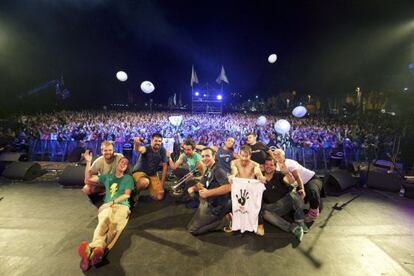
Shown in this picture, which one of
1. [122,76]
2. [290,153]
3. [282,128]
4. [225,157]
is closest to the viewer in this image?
[225,157]

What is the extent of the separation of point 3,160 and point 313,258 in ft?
31.7

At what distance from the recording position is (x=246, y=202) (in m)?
4.24

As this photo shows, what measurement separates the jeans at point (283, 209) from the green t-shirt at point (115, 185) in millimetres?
2712

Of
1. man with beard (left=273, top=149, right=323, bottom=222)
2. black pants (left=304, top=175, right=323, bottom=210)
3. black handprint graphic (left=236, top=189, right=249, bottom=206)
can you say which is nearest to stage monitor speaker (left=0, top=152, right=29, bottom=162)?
black handprint graphic (left=236, top=189, right=249, bottom=206)

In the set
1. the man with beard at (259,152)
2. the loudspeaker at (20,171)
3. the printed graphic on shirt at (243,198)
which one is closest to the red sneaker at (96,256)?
the printed graphic on shirt at (243,198)

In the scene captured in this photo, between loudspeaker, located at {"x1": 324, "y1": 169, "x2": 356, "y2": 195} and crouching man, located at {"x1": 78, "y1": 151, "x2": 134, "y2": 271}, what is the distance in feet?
18.2

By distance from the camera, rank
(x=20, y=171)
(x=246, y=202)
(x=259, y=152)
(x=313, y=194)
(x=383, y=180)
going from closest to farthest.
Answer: (x=246, y=202)
(x=313, y=194)
(x=259, y=152)
(x=383, y=180)
(x=20, y=171)

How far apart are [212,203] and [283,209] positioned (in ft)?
4.79

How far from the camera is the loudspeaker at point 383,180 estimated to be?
683cm

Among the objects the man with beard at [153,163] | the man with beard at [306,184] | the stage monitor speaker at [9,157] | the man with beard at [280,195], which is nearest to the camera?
the man with beard at [280,195]

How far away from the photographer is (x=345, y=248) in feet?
13.0

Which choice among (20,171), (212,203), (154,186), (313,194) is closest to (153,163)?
(154,186)

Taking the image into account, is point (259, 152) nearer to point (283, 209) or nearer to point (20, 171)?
point (283, 209)

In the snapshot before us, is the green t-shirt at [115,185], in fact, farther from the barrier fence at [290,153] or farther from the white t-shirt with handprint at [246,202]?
the barrier fence at [290,153]
